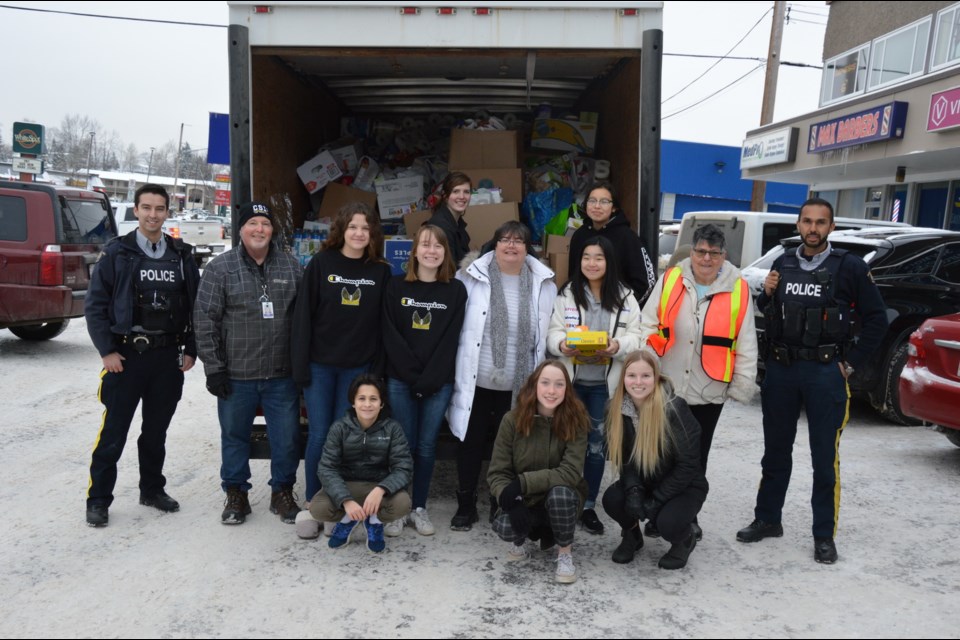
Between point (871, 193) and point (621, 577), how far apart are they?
17172 millimetres

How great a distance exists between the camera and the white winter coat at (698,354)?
Answer: 4117mm

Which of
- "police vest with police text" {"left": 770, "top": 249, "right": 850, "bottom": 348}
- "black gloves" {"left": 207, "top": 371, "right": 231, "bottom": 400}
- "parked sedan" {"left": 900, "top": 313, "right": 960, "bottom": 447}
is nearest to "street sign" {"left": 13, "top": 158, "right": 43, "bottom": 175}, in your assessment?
"black gloves" {"left": 207, "top": 371, "right": 231, "bottom": 400}

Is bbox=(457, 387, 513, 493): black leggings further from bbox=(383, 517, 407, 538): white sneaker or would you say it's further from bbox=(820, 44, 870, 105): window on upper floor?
bbox=(820, 44, 870, 105): window on upper floor

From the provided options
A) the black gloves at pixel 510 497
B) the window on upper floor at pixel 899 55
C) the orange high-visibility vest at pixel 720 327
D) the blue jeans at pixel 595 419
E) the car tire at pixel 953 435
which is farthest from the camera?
the window on upper floor at pixel 899 55

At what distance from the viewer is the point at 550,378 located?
393cm

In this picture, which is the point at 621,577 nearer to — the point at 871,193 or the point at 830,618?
the point at 830,618

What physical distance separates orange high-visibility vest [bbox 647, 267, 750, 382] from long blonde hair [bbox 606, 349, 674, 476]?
29 centimetres

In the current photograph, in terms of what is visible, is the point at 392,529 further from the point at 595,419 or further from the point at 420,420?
→ the point at 595,419

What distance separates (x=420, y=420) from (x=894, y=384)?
15.3ft

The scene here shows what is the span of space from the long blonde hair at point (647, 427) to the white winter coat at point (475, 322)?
0.58 m

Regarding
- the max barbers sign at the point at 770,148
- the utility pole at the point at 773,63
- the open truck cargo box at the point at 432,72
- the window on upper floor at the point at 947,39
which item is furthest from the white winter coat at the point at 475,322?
the utility pole at the point at 773,63

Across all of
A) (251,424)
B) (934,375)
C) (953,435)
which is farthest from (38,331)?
(953,435)

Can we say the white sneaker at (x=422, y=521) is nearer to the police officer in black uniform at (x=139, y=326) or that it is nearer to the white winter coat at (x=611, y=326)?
the white winter coat at (x=611, y=326)

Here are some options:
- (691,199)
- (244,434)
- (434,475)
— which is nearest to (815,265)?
(434,475)
